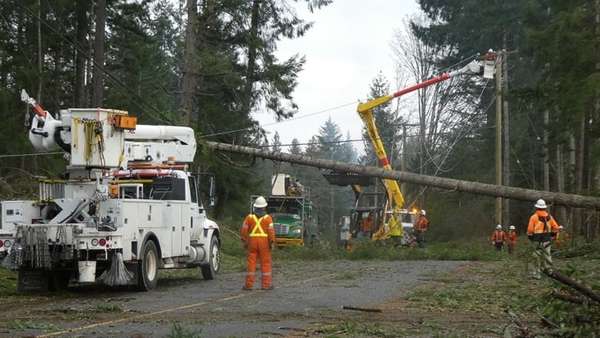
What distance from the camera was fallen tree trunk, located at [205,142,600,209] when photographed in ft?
62.6

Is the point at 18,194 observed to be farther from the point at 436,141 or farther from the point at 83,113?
the point at 436,141

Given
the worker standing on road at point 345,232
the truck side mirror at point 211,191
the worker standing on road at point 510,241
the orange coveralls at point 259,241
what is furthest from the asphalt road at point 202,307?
the worker standing on road at point 345,232

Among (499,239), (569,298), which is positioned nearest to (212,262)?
(569,298)

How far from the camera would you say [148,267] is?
16.7m

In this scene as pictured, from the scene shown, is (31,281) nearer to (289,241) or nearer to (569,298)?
(569,298)

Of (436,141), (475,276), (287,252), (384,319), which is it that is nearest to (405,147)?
Answer: (436,141)

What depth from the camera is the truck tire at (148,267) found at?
16.3 metres

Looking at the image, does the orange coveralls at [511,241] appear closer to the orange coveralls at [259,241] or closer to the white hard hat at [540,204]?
the white hard hat at [540,204]

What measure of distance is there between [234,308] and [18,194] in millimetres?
12266

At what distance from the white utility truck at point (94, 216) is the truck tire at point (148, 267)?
2 cm

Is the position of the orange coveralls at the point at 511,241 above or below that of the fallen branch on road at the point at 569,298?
below

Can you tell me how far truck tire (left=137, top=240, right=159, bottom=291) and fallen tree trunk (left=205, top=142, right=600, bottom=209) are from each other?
8.68 meters

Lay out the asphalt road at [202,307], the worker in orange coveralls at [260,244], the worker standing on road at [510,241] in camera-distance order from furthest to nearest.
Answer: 1. the worker standing on road at [510,241]
2. the worker in orange coveralls at [260,244]
3. the asphalt road at [202,307]

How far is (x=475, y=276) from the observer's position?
20922 mm
